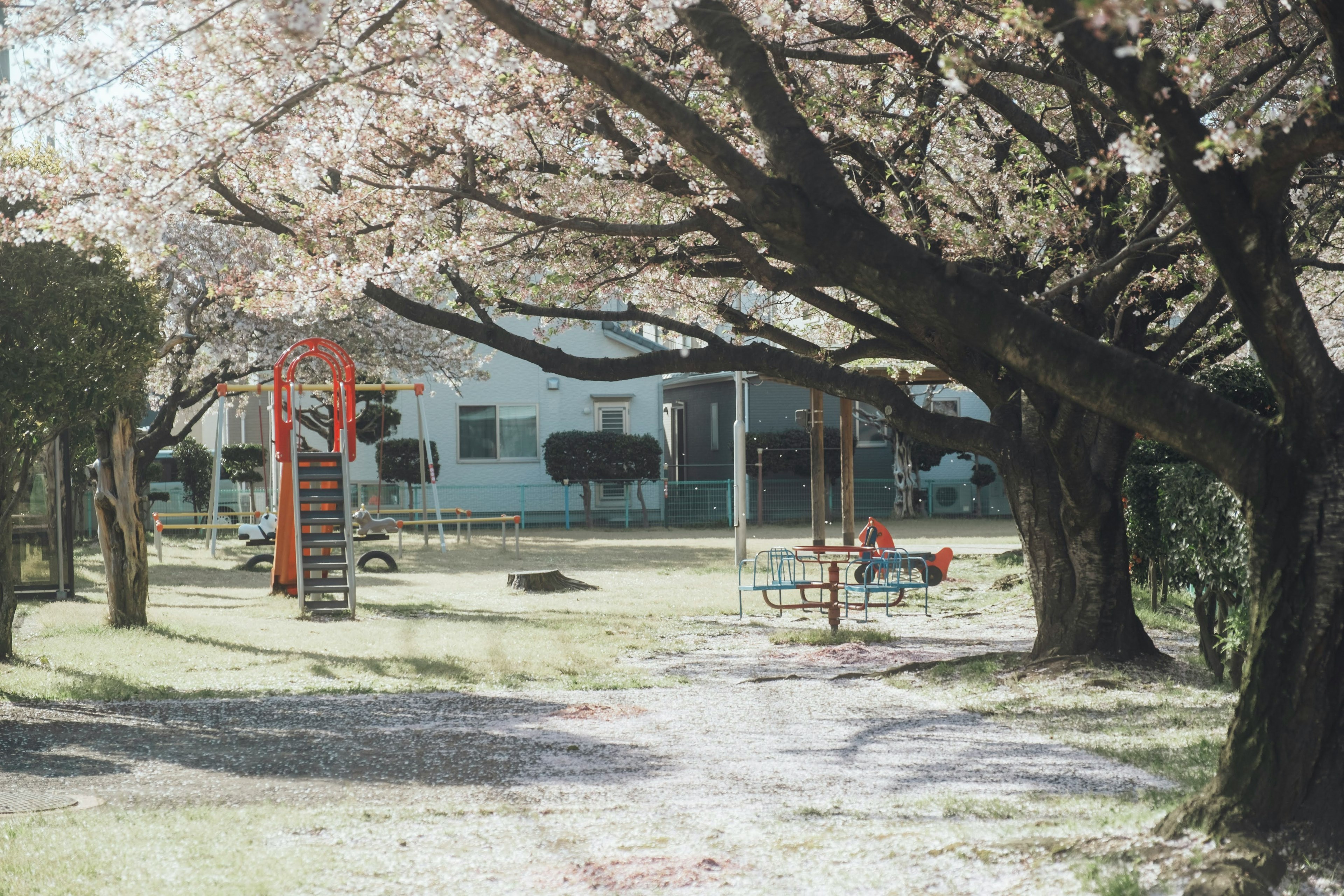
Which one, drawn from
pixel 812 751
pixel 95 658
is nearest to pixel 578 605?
pixel 95 658

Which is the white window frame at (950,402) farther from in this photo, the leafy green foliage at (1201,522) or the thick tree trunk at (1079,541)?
the thick tree trunk at (1079,541)

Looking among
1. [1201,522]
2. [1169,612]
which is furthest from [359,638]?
[1169,612]

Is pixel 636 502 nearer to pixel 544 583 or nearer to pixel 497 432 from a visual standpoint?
pixel 497 432

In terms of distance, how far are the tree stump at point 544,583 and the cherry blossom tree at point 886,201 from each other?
5.76 metres

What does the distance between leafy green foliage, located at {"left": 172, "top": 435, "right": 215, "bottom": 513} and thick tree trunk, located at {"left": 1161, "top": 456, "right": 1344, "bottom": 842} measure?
32142 millimetres

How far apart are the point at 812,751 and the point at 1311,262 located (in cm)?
492

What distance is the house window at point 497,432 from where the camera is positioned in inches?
1339

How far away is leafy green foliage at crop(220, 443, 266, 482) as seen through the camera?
32562 millimetres

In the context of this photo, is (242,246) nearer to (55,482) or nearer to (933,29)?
(55,482)

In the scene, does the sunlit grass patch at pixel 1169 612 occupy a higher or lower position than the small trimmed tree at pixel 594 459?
lower

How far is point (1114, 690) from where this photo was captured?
328 inches

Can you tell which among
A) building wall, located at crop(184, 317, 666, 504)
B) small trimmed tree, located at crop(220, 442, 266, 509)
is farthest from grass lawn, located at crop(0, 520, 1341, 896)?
building wall, located at crop(184, 317, 666, 504)

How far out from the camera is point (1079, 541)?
8914 mm

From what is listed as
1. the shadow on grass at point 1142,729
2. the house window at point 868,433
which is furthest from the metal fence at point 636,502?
the shadow on grass at point 1142,729
